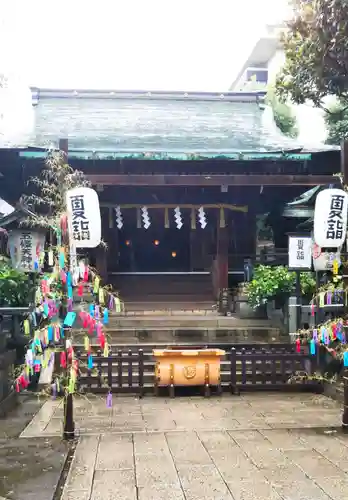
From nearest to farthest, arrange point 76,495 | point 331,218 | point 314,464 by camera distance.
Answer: point 76,495 < point 314,464 < point 331,218

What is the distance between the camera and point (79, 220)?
23.4ft

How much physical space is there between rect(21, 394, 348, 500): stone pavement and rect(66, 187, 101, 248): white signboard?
272 centimetres

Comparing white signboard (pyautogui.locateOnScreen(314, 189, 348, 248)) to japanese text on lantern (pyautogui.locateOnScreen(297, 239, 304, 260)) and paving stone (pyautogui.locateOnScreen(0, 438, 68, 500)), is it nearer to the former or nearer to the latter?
japanese text on lantern (pyautogui.locateOnScreen(297, 239, 304, 260))

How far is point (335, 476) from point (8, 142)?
12.8 metres

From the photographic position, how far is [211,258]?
17328 millimetres

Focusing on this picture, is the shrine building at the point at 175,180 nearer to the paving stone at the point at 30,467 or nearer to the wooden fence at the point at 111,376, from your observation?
the wooden fence at the point at 111,376

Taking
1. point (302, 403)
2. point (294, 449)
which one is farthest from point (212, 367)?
point (294, 449)

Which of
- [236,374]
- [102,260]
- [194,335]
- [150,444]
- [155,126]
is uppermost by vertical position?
[155,126]

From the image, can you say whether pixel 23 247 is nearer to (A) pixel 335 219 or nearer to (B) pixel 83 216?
(B) pixel 83 216

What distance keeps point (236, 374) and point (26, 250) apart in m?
5.11

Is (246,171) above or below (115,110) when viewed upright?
below

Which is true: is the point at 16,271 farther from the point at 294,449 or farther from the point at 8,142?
the point at 294,449

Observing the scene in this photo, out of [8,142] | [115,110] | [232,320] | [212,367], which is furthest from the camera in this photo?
[115,110]

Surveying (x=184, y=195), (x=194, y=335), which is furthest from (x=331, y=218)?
(x=184, y=195)
